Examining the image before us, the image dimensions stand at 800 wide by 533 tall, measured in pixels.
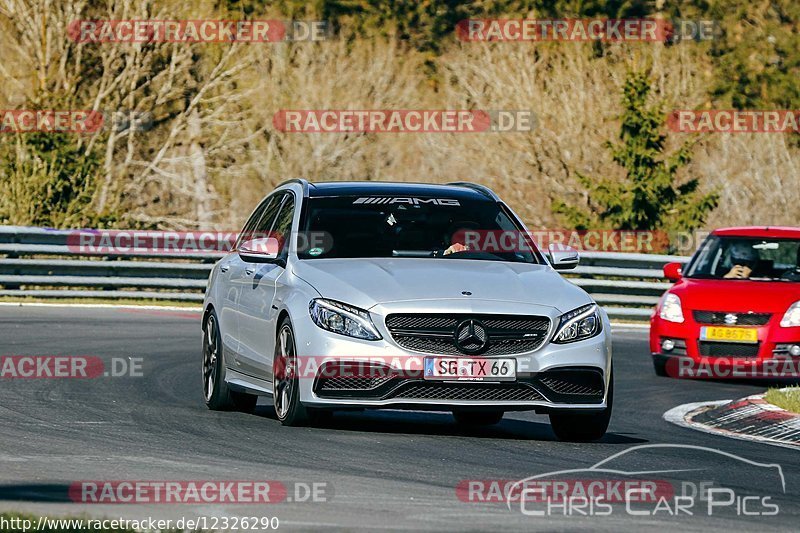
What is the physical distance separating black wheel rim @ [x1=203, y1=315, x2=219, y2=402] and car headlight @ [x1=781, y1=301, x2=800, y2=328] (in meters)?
6.60

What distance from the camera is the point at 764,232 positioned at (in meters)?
18.3

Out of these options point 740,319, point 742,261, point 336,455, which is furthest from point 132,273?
point 336,455

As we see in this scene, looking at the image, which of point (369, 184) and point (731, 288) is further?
point (731, 288)

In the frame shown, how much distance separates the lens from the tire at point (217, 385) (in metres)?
12.3

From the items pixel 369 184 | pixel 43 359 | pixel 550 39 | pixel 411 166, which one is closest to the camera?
pixel 369 184

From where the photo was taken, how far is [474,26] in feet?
156

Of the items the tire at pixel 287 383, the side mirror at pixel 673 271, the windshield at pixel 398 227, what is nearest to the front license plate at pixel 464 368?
the tire at pixel 287 383

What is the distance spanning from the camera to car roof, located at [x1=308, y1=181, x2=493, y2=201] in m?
11.8

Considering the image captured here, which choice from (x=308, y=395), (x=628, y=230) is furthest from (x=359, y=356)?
(x=628, y=230)

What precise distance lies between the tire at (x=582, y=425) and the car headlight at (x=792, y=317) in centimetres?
639

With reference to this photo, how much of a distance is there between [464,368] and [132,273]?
621 inches

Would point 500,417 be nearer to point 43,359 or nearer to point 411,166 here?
point 43,359

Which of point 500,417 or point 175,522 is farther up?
point 175,522

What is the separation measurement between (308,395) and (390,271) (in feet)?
3.11
